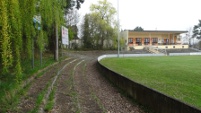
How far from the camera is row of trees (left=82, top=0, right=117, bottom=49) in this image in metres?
48.1

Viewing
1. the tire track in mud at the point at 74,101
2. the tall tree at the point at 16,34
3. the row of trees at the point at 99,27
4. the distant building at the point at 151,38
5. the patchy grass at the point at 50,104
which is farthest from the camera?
the distant building at the point at 151,38

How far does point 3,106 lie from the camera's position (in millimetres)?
6008

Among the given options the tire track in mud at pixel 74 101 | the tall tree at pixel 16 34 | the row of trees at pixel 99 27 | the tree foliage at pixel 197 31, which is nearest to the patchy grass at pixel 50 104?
the tire track in mud at pixel 74 101

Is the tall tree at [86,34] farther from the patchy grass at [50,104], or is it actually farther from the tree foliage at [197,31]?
the tree foliage at [197,31]

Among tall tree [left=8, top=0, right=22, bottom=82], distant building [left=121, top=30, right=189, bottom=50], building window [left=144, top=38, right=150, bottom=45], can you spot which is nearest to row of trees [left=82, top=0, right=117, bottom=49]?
distant building [left=121, top=30, right=189, bottom=50]

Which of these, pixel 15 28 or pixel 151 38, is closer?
pixel 15 28

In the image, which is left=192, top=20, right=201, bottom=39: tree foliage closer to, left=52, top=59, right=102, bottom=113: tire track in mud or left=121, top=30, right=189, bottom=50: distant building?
left=121, top=30, right=189, bottom=50: distant building

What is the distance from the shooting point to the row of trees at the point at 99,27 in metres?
48.1

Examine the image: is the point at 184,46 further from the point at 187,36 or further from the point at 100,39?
the point at 187,36

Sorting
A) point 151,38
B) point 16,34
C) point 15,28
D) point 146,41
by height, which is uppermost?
point 151,38

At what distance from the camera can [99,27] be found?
47.9 meters

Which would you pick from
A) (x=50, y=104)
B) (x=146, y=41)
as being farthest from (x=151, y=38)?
(x=50, y=104)

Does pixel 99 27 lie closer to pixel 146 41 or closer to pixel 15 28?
pixel 146 41

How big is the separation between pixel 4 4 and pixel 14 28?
29.0 inches
